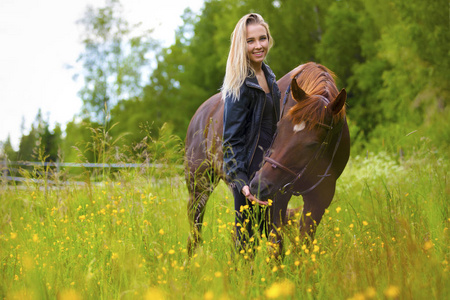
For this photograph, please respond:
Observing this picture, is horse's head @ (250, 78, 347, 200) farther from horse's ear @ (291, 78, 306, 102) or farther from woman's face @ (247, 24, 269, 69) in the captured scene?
woman's face @ (247, 24, 269, 69)

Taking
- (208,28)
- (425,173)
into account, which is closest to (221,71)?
(208,28)

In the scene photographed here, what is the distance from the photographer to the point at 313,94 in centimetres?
344

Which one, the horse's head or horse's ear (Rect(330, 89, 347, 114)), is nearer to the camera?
the horse's head

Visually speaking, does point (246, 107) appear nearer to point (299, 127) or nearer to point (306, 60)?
point (299, 127)

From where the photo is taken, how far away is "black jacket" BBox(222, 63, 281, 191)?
326cm

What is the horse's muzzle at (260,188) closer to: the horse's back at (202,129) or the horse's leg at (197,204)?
the horse's leg at (197,204)

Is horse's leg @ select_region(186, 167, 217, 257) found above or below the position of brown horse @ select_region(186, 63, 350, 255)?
below

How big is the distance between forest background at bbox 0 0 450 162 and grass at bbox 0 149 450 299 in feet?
26.2

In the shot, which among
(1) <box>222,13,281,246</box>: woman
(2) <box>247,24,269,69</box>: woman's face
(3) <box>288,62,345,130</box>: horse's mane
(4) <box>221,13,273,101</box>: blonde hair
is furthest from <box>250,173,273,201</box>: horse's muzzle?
(2) <box>247,24,269,69</box>: woman's face

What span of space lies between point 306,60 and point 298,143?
1839 centimetres

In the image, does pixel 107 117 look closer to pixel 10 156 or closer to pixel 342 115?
pixel 10 156

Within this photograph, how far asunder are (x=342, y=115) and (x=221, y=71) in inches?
858

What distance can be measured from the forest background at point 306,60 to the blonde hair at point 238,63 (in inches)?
348

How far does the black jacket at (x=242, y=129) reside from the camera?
3.26 meters
